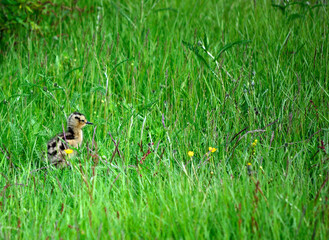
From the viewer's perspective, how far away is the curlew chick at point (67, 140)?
4.45 m

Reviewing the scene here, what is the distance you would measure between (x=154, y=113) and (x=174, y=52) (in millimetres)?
1226

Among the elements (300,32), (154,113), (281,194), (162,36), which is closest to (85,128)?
(154,113)

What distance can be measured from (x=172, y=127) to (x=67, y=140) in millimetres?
1122

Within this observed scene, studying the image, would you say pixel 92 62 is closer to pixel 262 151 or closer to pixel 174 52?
pixel 174 52

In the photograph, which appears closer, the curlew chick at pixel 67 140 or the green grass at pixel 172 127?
the green grass at pixel 172 127

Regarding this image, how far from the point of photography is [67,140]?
472 cm

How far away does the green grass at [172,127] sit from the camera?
309 centimetres

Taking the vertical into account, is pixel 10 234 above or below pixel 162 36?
below

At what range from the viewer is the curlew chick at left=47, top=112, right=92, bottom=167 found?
14.6 feet

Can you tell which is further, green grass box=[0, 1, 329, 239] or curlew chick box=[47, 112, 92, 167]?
curlew chick box=[47, 112, 92, 167]

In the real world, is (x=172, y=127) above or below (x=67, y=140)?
above

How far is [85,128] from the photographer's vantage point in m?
5.18

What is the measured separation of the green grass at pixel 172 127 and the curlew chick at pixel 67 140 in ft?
0.43

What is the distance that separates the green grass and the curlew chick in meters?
0.13
